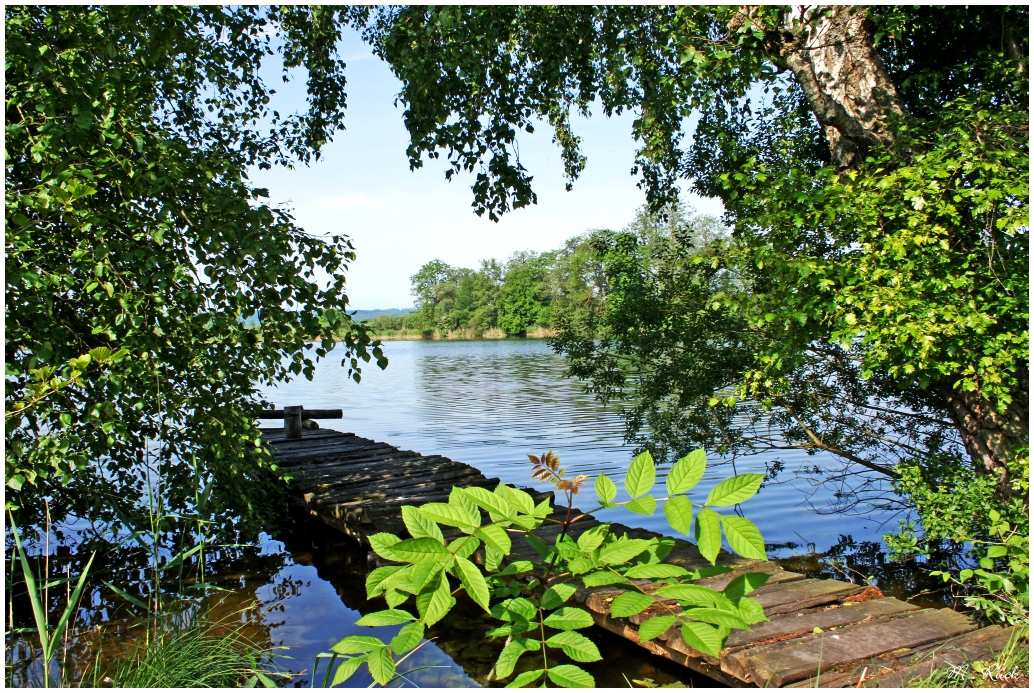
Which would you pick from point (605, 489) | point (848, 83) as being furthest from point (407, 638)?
point (848, 83)

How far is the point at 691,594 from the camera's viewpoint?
2598mm

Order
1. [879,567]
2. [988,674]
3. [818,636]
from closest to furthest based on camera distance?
[988,674] < [818,636] < [879,567]

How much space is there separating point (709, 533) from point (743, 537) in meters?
0.13

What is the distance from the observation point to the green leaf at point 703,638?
8.45 feet

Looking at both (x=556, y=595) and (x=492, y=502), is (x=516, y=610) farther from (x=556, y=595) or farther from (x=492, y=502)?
(x=492, y=502)

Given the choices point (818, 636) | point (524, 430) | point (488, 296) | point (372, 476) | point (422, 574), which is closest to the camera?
point (422, 574)

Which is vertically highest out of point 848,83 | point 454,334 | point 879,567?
point 848,83

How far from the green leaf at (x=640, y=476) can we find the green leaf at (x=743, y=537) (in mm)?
288

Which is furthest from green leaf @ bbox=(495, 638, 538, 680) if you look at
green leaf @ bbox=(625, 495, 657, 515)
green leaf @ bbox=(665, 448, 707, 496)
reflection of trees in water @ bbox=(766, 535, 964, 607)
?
reflection of trees in water @ bbox=(766, 535, 964, 607)

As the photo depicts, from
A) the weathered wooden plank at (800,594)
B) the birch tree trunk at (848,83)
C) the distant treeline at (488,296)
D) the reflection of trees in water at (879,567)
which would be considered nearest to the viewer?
the weathered wooden plank at (800,594)

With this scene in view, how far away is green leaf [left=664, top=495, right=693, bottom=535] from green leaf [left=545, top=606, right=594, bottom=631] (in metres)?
0.53

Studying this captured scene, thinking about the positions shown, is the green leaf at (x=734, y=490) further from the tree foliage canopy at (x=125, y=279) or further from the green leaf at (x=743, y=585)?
the tree foliage canopy at (x=125, y=279)

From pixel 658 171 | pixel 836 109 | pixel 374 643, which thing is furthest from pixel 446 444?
pixel 374 643

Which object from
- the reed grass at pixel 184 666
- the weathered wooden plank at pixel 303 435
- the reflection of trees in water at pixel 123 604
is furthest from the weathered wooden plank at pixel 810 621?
the weathered wooden plank at pixel 303 435
